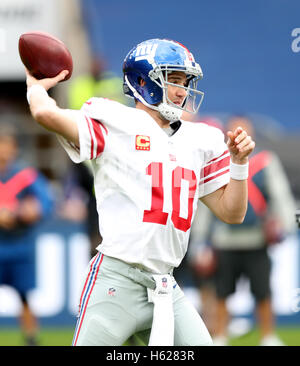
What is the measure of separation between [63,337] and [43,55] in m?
4.25

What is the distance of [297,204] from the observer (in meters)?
7.37

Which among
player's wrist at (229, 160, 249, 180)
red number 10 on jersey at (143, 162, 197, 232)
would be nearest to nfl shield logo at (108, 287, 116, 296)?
red number 10 on jersey at (143, 162, 197, 232)

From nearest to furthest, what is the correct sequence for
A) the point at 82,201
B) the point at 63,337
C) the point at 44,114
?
the point at 44,114
the point at 63,337
the point at 82,201

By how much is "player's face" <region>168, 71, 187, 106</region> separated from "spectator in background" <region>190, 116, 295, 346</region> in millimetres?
3225

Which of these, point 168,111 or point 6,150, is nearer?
point 168,111

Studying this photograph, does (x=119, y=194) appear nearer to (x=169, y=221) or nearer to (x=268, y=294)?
(x=169, y=221)

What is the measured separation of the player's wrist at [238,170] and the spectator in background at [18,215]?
12.0 ft

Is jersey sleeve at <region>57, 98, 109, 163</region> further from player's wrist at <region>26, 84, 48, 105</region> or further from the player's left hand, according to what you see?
the player's left hand

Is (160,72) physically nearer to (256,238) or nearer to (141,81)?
(141,81)

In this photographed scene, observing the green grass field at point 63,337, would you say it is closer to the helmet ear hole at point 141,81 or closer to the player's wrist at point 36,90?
the helmet ear hole at point 141,81

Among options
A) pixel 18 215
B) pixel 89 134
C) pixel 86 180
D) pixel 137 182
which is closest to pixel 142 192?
pixel 137 182

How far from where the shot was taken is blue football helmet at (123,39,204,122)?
3338 mm

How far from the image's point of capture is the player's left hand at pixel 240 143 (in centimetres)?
324

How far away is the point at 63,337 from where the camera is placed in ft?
23.4
